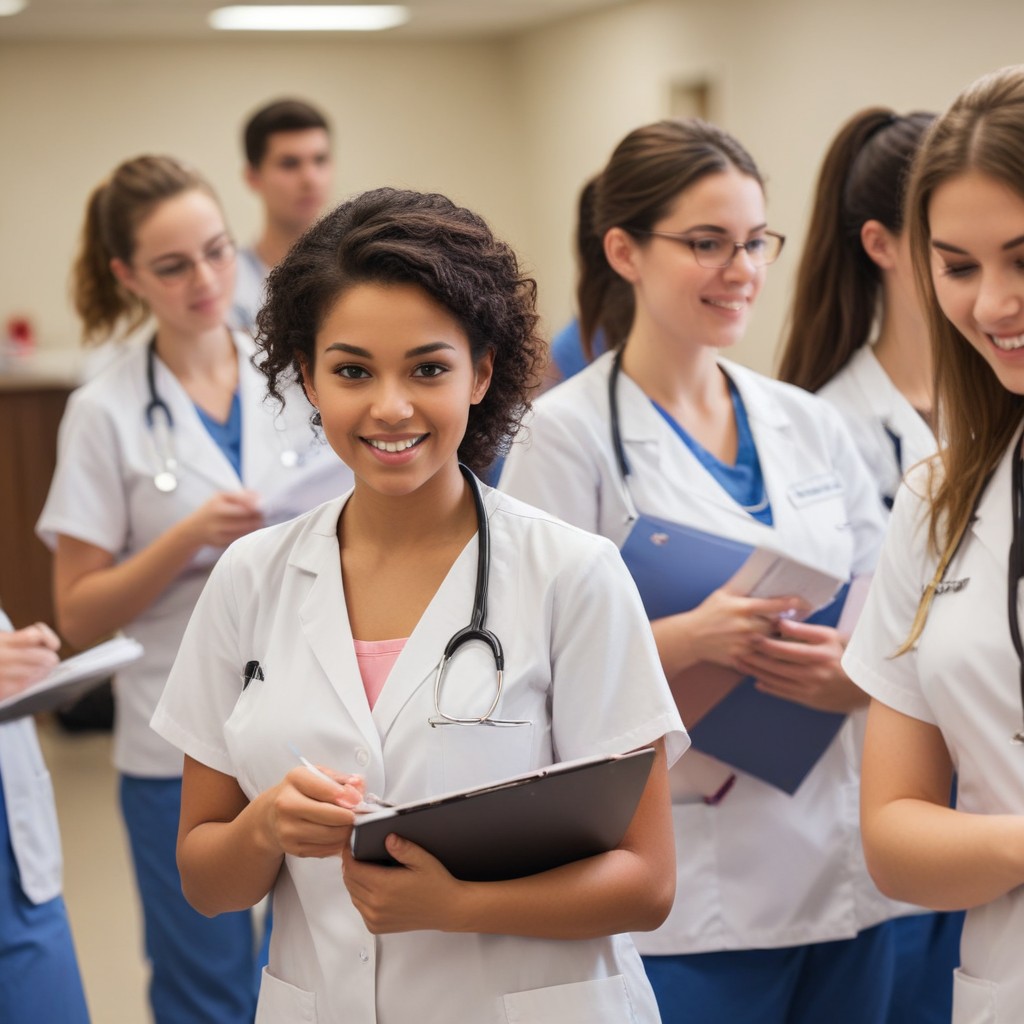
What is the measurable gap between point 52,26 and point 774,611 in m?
7.32

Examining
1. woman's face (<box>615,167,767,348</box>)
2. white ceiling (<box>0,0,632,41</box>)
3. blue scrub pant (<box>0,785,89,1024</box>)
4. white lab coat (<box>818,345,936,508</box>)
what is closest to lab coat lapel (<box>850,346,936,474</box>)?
white lab coat (<box>818,345,936,508</box>)

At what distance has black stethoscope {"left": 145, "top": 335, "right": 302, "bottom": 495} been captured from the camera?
260 cm

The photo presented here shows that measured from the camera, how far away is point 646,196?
206 centimetres

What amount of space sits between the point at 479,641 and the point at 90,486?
1454 millimetres

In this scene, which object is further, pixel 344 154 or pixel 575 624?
pixel 344 154

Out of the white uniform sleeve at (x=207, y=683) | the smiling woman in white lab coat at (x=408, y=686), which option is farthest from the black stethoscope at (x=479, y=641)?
the white uniform sleeve at (x=207, y=683)

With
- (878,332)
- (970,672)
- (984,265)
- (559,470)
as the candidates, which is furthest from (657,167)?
(970,672)

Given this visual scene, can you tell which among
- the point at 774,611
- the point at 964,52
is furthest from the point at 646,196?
the point at 964,52

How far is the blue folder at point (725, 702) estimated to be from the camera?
192 centimetres

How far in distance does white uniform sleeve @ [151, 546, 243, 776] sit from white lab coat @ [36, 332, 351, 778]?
3.46 ft

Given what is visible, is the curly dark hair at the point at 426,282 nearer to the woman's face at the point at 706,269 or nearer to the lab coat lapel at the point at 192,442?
the woman's face at the point at 706,269

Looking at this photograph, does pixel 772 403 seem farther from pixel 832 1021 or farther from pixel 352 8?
pixel 352 8

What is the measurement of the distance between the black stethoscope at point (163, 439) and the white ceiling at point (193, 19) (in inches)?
202

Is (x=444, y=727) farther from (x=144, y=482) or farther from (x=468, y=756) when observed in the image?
(x=144, y=482)
